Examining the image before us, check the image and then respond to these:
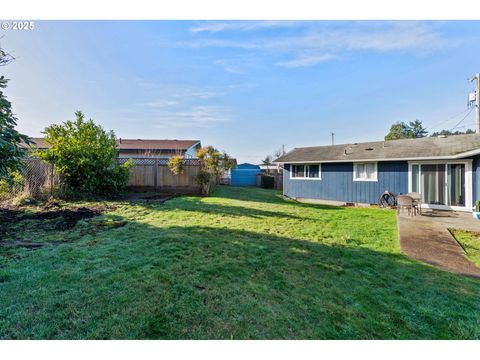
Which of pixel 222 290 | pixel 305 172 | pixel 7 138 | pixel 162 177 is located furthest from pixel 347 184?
pixel 7 138

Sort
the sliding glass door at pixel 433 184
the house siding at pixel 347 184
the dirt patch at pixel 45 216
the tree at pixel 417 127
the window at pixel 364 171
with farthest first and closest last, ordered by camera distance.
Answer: the tree at pixel 417 127, the window at pixel 364 171, the house siding at pixel 347 184, the sliding glass door at pixel 433 184, the dirt patch at pixel 45 216

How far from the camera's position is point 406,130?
4194 centimetres

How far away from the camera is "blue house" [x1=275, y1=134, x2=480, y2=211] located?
9.73 metres

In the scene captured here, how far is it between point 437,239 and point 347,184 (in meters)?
7.05

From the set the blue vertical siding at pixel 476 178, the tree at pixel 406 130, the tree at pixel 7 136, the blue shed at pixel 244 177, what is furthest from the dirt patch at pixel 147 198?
the tree at pixel 406 130

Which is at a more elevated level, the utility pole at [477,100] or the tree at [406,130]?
the tree at [406,130]

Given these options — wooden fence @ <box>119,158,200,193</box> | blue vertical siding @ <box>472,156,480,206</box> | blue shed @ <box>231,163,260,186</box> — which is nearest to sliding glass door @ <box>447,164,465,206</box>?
blue vertical siding @ <box>472,156,480,206</box>

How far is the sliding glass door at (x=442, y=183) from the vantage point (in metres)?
A: 9.73

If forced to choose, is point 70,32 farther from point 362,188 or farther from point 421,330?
point 362,188

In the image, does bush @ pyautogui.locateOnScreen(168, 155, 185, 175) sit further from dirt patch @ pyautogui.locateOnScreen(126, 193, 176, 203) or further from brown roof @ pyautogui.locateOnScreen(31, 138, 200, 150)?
brown roof @ pyautogui.locateOnScreen(31, 138, 200, 150)

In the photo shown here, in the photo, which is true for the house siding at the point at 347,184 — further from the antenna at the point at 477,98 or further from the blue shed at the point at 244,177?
the blue shed at the point at 244,177

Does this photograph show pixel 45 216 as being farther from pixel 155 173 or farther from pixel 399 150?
pixel 399 150
